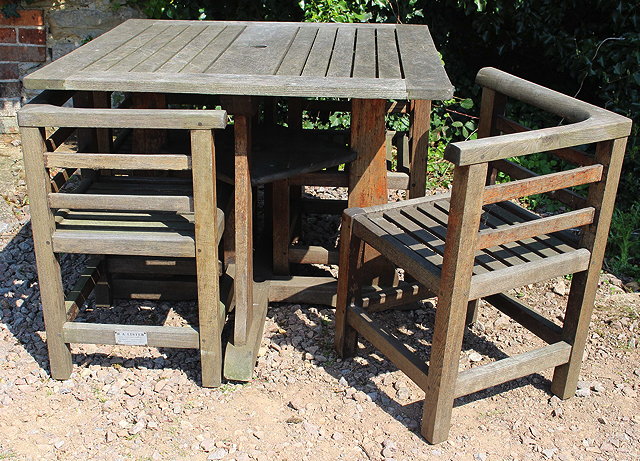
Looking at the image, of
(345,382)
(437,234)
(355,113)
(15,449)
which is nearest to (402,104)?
(355,113)

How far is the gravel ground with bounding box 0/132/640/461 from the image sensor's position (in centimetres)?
281

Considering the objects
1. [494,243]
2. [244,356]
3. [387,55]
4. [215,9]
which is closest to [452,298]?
[494,243]

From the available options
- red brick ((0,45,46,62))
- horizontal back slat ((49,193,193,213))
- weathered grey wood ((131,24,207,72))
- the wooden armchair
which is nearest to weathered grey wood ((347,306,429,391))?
the wooden armchair

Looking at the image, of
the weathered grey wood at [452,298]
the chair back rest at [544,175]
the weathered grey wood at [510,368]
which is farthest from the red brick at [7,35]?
the weathered grey wood at [510,368]

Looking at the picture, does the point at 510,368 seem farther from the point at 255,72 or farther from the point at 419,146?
the point at 255,72

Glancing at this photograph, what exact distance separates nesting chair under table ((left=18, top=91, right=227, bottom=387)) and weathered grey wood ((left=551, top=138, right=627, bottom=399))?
1.35 m

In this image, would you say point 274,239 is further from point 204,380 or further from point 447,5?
point 447,5

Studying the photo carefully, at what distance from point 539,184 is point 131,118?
1397mm

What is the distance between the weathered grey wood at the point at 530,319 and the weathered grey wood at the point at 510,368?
8 centimetres

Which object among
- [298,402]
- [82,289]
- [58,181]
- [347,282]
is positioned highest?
[58,181]

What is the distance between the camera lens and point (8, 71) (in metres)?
5.36

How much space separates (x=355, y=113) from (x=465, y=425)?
1.35 meters

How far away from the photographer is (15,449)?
2.76 metres

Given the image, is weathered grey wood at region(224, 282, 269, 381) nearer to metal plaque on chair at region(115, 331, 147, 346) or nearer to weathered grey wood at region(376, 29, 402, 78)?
metal plaque on chair at region(115, 331, 147, 346)
